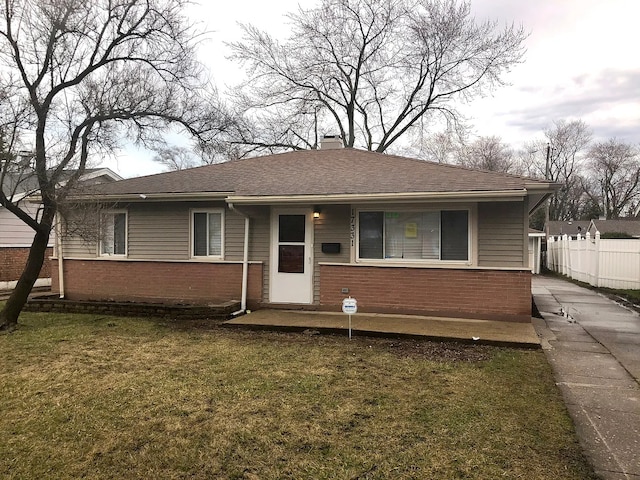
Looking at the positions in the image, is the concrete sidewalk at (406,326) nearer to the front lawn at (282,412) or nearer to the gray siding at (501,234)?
the front lawn at (282,412)

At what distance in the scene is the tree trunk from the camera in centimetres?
739

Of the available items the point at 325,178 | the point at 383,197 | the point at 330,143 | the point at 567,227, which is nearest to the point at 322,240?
the point at 325,178

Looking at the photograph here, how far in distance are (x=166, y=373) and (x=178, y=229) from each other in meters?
5.15

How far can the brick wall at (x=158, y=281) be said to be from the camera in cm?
934

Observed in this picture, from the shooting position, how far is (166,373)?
5051mm

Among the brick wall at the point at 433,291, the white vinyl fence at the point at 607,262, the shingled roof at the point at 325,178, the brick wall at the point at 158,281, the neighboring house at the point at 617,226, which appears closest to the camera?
the brick wall at the point at 433,291

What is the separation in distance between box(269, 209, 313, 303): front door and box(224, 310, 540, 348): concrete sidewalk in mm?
622

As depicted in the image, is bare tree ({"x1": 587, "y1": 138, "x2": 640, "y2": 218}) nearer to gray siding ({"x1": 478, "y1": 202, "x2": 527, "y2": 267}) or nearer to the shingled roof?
the shingled roof

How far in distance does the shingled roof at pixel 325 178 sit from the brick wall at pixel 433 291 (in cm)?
154

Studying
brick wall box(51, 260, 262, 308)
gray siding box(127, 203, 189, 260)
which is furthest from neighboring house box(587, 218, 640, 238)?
gray siding box(127, 203, 189, 260)

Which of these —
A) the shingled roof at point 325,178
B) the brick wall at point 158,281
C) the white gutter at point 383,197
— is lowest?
the brick wall at point 158,281

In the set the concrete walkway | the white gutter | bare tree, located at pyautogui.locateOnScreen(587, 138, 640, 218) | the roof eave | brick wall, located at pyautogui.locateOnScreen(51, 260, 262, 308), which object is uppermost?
bare tree, located at pyautogui.locateOnScreen(587, 138, 640, 218)

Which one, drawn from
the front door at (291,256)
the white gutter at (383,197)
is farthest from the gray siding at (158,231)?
the front door at (291,256)

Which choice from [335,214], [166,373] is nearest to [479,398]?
[166,373]
